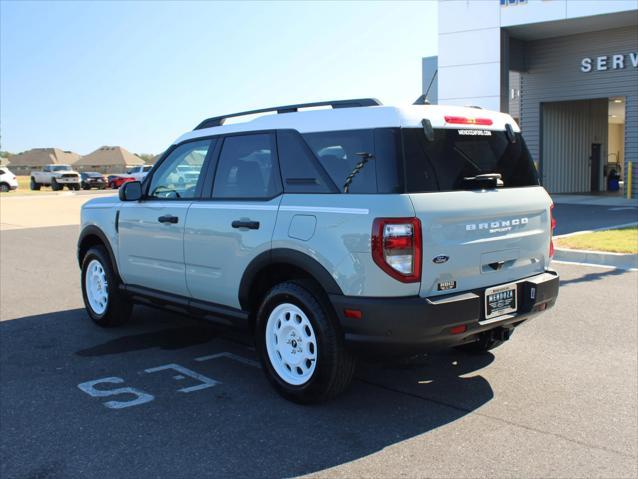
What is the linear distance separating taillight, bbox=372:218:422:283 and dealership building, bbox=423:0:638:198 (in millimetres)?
19028

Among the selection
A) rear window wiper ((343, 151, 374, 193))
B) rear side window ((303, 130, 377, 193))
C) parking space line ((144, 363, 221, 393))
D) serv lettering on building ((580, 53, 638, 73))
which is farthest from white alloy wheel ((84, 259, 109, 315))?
serv lettering on building ((580, 53, 638, 73))

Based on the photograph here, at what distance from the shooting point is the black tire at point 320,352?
13.7 ft

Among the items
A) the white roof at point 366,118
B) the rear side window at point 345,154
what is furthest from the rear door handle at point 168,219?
the rear side window at point 345,154

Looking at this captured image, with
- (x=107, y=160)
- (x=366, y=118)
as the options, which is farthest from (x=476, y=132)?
(x=107, y=160)

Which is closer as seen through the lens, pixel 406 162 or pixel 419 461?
pixel 419 461

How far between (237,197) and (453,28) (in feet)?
68.5

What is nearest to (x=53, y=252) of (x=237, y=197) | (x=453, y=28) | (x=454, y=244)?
(x=237, y=197)

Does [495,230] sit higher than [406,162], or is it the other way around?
[406,162]

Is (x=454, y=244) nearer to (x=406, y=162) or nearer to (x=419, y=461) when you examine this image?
(x=406, y=162)

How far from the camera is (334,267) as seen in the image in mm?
4066

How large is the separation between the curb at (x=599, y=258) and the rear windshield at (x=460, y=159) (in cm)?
553

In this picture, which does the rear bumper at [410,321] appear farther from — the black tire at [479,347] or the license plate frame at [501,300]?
the black tire at [479,347]

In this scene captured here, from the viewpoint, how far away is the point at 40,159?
90188 mm

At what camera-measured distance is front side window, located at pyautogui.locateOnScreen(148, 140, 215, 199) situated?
5453 millimetres
